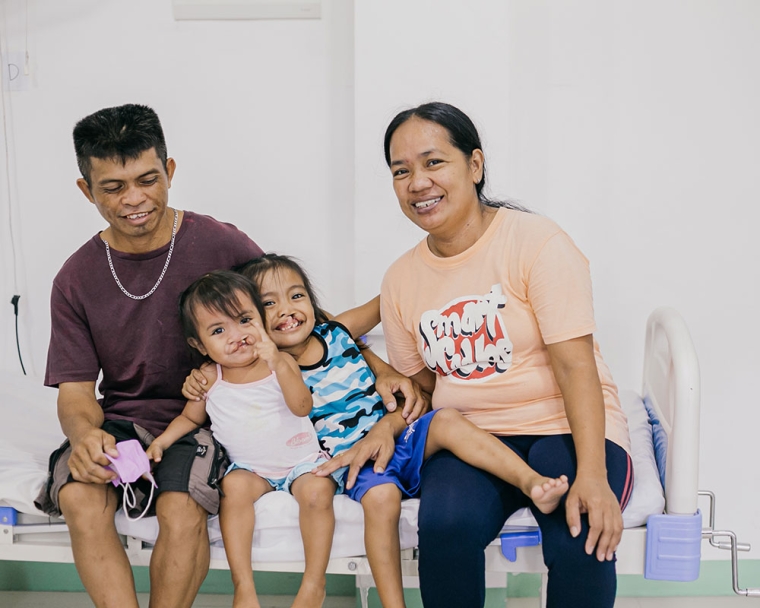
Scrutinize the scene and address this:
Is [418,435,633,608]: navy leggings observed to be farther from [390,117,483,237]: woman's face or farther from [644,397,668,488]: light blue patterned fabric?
[390,117,483,237]: woman's face

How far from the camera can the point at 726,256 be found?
2.62 metres

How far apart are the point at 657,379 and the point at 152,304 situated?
128 centimetres

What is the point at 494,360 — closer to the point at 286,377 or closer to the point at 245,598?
the point at 286,377

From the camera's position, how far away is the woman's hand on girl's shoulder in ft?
5.99

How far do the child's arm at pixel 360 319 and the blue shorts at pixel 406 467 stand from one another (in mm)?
336

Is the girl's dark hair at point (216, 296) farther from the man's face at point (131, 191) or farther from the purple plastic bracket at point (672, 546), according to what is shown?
the purple plastic bracket at point (672, 546)

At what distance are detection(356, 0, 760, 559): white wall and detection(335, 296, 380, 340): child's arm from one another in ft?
1.59

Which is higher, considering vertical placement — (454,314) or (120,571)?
(454,314)

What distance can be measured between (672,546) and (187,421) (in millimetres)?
1110

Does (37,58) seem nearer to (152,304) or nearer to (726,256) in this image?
(152,304)

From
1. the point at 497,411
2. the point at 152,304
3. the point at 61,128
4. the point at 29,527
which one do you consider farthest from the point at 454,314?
the point at 61,128

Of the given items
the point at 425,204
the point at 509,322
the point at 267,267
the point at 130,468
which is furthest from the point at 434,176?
the point at 130,468

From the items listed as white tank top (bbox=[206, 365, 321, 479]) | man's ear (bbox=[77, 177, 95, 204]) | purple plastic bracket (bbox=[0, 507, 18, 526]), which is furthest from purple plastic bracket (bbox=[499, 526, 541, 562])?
man's ear (bbox=[77, 177, 95, 204])

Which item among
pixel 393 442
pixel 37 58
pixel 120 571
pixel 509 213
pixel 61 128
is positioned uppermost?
pixel 37 58
